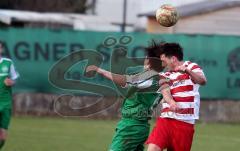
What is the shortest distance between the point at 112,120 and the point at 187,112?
1305 centimetres

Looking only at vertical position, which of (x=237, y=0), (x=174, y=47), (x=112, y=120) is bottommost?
(x=112, y=120)

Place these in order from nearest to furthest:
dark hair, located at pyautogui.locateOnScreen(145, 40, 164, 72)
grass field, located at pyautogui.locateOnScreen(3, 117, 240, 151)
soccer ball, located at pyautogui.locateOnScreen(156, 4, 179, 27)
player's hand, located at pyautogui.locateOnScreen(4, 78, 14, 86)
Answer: dark hair, located at pyautogui.locateOnScreen(145, 40, 164, 72)
soccer ball, located at pyautogui.locateOnScreen(156, 4, 179, 27)
player's hand, located at pyautogui.locateOnScreen(4, 78, 14, 86)
grass field, located at pyautogui.locateOnScreen(3, 117, 240, 151)

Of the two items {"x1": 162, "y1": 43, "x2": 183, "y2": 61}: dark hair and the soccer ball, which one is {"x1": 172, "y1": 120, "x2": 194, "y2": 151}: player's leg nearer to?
{"x1": 162, "y1": 43, "x2": 183, "y2": 61}: dark hair

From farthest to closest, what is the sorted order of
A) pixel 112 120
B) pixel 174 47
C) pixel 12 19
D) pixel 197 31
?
pixel 12 19
pixel 197 31
pixel 112 120
pixel 174 47

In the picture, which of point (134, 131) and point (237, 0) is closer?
point (134, 131)

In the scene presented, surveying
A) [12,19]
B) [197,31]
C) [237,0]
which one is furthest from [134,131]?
[12,19]

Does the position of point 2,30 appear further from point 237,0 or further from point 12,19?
point 12,19

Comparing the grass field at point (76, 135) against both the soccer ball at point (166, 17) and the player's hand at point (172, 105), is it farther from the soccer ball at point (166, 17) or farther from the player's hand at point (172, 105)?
the player's hand at point (172, 105)

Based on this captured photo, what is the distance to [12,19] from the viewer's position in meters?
37.7

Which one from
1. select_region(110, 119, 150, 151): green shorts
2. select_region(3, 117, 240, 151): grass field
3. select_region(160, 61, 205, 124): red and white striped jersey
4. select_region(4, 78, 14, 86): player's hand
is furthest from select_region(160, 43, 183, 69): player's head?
select_region(3, 117, 240, 151): grass field

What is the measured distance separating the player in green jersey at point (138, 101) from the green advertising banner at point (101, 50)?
1261cm

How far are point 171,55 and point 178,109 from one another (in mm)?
631

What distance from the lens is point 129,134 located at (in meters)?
10.1

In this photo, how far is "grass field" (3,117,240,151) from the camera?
15.9 m
